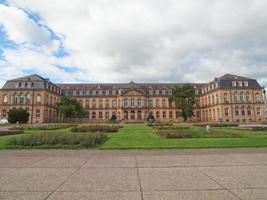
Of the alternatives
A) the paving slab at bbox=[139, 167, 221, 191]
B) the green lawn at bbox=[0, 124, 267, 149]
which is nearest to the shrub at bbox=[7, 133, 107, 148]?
the green lawn at bbox=[0, 124, 267, 149]

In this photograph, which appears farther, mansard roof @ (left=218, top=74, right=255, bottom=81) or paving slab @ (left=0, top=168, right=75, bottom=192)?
mansard roof @ (left=218, top=74, right=255, bottom=81)

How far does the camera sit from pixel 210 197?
4555 millimetres

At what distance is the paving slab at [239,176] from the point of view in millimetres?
5387

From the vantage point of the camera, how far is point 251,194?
4.69 metres

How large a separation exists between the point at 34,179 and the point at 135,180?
281 cm

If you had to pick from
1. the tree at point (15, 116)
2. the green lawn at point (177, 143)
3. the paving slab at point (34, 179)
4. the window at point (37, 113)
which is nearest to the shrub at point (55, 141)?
the green lawn at point (177, 143)

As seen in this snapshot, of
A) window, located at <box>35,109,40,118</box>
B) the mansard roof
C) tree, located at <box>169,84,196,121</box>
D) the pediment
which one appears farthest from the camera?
the pediment

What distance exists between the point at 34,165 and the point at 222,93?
210 ft

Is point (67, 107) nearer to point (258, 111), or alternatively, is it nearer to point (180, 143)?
point (180, 143)

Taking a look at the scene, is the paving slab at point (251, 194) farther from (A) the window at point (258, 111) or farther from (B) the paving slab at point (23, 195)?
(A) the window at point (258, 111)

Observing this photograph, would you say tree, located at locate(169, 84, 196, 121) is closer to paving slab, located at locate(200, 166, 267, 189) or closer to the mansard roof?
the mansard roof

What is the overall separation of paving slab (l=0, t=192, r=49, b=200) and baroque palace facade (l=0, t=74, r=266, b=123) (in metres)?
64.4

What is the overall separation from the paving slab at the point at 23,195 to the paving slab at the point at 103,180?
0.50 m

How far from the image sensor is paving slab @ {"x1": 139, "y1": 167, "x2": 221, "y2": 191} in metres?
5.24
